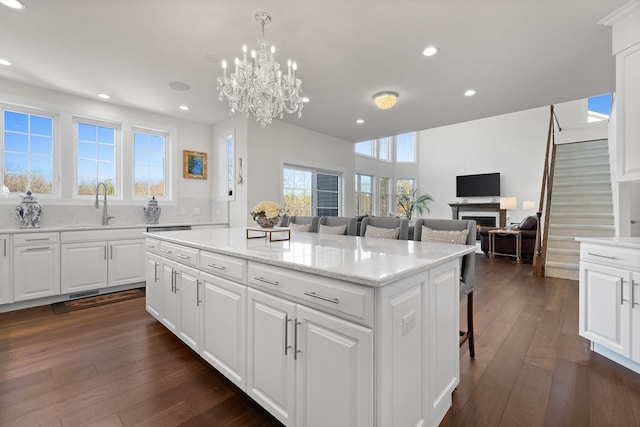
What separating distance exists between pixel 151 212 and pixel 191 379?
129 inches

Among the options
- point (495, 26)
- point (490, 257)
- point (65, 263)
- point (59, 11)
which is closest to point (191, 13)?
point (59, 11)

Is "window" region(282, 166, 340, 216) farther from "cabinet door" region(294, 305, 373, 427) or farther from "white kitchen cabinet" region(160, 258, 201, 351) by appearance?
"cabinet door" region(294, 305, 373, 427)

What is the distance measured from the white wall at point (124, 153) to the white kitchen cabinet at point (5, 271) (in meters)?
0.55

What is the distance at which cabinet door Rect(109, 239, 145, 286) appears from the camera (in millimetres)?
3734

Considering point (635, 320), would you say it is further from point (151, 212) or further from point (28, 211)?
point (28, 211)

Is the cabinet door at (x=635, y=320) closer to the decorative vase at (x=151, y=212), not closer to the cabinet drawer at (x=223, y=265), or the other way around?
the cabinet drawer at (x=223, y=265)

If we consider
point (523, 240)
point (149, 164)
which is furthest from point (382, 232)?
point (523, 240)

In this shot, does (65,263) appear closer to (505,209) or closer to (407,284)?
(407,284)

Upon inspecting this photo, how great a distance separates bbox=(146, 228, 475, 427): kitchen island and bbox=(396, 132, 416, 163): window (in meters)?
8.83

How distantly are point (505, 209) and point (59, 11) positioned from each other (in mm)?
9074

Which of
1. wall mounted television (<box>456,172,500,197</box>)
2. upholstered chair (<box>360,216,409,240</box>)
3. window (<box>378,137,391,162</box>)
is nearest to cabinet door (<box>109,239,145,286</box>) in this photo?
upholstered chair (<box>360,216,409,240</box>)

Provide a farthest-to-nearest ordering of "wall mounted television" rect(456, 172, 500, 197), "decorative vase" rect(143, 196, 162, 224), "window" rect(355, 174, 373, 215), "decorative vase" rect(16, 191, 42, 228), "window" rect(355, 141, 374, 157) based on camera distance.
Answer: "window" rect(355, 141, 374, 157) → "window" rect(355, 174, 373, 215) → "wall mounted television" rect(456, 172, 500, 197) → "decorative vase" rect(143, 196, 162, 224) → "decorative vase" rect(16, 191, 42, 228)

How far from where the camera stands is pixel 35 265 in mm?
3244

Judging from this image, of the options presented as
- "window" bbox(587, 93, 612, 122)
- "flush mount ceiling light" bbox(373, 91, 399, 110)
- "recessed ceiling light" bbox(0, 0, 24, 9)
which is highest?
"window" bbox(587, 93, 612, 122)
